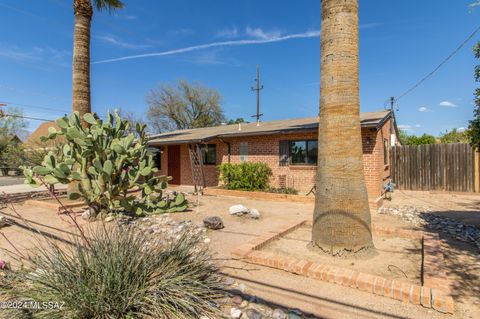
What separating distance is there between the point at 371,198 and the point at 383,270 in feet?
20.4

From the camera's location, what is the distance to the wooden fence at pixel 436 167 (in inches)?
485

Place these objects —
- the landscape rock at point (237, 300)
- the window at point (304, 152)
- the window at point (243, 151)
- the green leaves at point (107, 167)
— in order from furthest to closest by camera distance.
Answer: the window at point (243, 151)
the window at point (304, 152)
the green leaves at point (107, 167)
the landscape rock at point (237, 300)

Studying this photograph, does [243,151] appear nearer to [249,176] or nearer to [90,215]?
[249,176]

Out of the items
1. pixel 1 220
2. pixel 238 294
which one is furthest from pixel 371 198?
pixel 1 220

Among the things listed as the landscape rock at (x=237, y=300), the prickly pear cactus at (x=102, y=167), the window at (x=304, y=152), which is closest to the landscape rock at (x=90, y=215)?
the prickly pear cactus at (x=102, y=167)

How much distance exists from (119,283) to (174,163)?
1431 cm

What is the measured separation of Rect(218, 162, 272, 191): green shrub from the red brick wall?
0.47m

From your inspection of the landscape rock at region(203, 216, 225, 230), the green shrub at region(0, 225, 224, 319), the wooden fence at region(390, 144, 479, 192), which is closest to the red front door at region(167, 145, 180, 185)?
the landscape rock at region(203, 216, 225, 230)

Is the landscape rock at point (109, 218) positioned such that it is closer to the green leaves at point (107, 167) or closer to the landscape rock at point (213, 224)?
the green leaves at point (107, 167)

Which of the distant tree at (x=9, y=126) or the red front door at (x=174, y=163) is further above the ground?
the distant tree at (x=9, y=126)

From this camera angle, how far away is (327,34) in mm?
4406

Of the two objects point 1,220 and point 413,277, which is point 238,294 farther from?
point 1,220

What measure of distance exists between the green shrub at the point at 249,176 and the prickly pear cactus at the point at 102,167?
452cm

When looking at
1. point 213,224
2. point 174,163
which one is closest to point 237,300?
point 213,224
